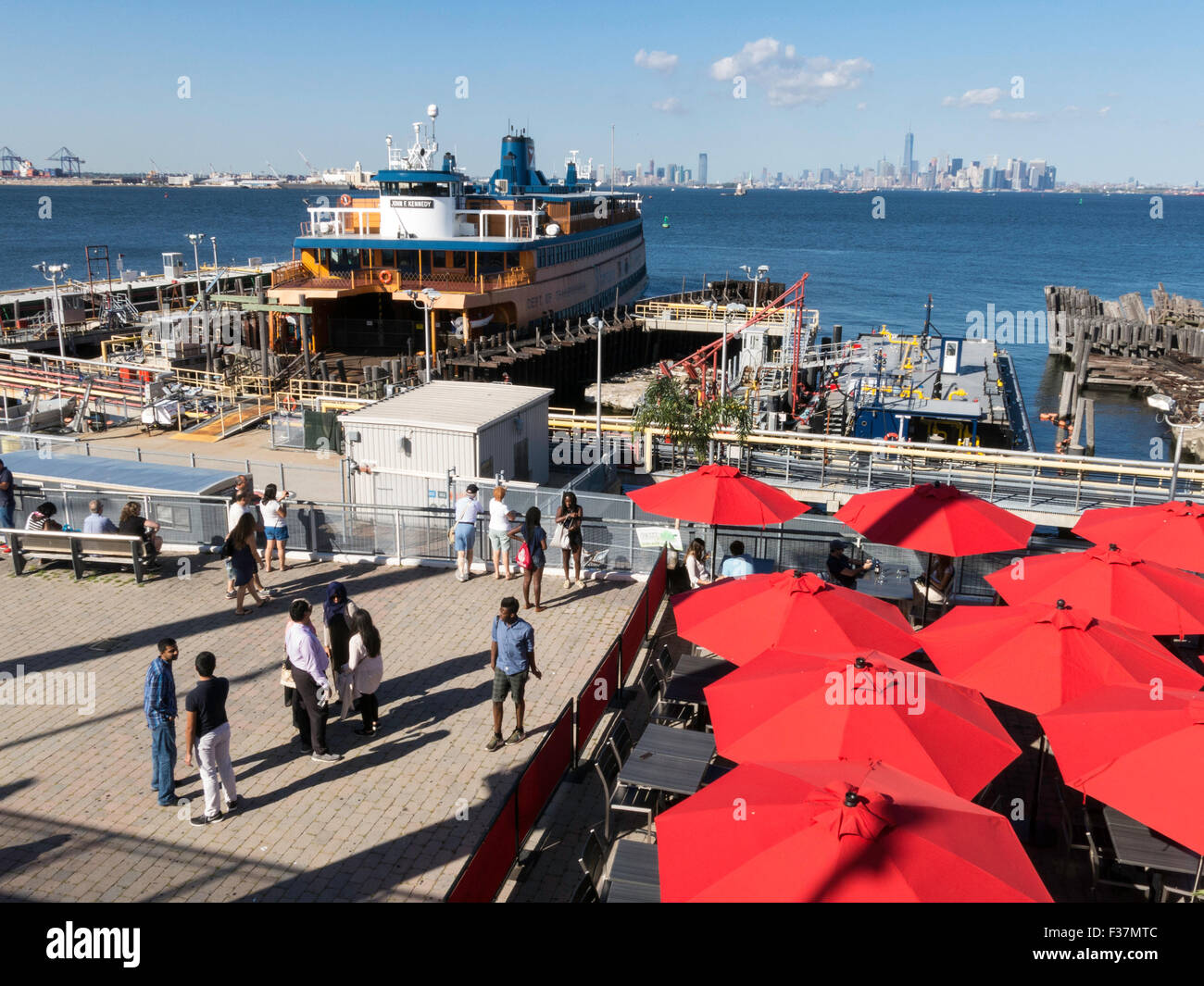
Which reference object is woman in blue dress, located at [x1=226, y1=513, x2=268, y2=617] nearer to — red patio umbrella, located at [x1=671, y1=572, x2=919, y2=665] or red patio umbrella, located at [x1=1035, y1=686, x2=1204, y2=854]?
red patio umbrella, located at [x1=671, y1=572, x2=919, y2=665]

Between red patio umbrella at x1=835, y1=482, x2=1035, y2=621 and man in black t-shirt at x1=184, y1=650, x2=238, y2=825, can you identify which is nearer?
man in black t-shirt at x1=184, y1=650, x2=238, y2=825

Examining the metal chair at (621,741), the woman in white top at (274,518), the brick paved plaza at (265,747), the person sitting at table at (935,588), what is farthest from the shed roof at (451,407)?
the metal chair at (621,741)

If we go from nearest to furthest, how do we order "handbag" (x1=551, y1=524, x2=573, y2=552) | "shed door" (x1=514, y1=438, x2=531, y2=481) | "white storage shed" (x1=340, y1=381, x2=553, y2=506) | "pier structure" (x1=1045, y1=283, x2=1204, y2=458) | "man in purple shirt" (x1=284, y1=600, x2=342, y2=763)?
1. "man in purple shirt" (x1=284, y1=600, x2=342, y2=763)
2. "handbag" (x1=551, y1=524, x2=573, y2=552)
3. "white storage shed" (x1=340, y1=381, x2=553, y2=506)
4. "shed door" (x1=514, y1=438, x2=531, y2=481)
5. "pier structure" (x1=1045, y1=283, x2=1204, y2=458)

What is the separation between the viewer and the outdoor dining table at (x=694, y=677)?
9.64m

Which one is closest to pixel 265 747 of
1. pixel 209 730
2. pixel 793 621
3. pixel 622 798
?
pixel 209 730

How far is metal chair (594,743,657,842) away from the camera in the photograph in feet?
26.6

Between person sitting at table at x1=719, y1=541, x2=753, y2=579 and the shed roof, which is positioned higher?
the shed roof

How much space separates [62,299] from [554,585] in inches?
1789

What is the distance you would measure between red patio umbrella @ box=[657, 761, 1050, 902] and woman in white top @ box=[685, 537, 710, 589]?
6.67m

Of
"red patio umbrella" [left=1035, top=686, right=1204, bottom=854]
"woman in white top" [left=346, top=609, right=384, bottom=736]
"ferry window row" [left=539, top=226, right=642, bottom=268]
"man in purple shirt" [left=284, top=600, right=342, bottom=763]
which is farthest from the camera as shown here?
"ferry window row" [left=539, top=226, right=642, bottom=268]

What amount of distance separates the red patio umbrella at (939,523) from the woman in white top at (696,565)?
6.47 ft

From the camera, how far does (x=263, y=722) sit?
9.93m

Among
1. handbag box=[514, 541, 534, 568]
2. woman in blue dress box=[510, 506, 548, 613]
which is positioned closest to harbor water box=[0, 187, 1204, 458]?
woman in blue dress box=[510, 506, 548, 613]
